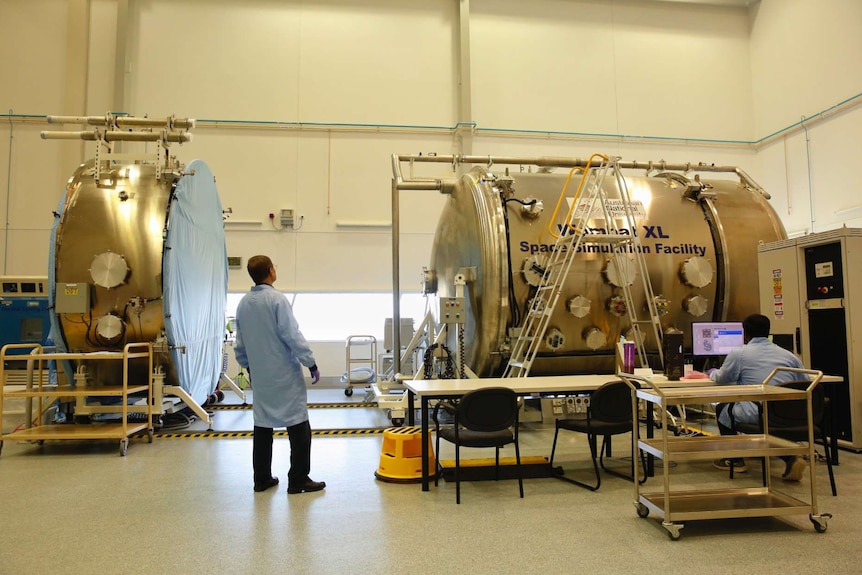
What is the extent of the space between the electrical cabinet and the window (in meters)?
5.81

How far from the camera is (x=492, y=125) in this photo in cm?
1021

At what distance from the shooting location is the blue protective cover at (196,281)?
5383mm

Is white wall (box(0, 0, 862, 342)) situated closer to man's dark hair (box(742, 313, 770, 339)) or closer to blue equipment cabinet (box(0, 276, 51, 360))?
blue equipment cabinet (box(0, 276, 51, 360))

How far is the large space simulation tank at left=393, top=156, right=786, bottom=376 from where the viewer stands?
17.2ft

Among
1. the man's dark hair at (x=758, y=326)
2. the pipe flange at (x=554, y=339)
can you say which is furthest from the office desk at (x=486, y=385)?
the pipe flange at (x=554, y=339)

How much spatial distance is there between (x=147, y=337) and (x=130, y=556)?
3040 mm

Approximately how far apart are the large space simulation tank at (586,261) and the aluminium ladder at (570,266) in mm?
91

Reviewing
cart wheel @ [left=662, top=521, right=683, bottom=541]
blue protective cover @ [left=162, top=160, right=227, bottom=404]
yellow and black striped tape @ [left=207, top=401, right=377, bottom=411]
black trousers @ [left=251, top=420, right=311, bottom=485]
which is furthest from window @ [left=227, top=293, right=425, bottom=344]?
cart wheel @ [left=662, top=521, right=683, bottom=541]

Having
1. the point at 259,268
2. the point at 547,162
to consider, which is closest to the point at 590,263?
the point at 547,162

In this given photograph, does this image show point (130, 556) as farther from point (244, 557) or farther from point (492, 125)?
point (492, 125)

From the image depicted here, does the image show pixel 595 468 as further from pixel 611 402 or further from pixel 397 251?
pixel 397 251

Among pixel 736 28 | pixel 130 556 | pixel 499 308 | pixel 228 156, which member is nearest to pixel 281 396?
pixel 130 556

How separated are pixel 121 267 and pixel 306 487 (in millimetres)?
2970

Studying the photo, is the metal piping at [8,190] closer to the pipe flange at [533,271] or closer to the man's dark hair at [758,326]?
the pipe flange at [533,271]
